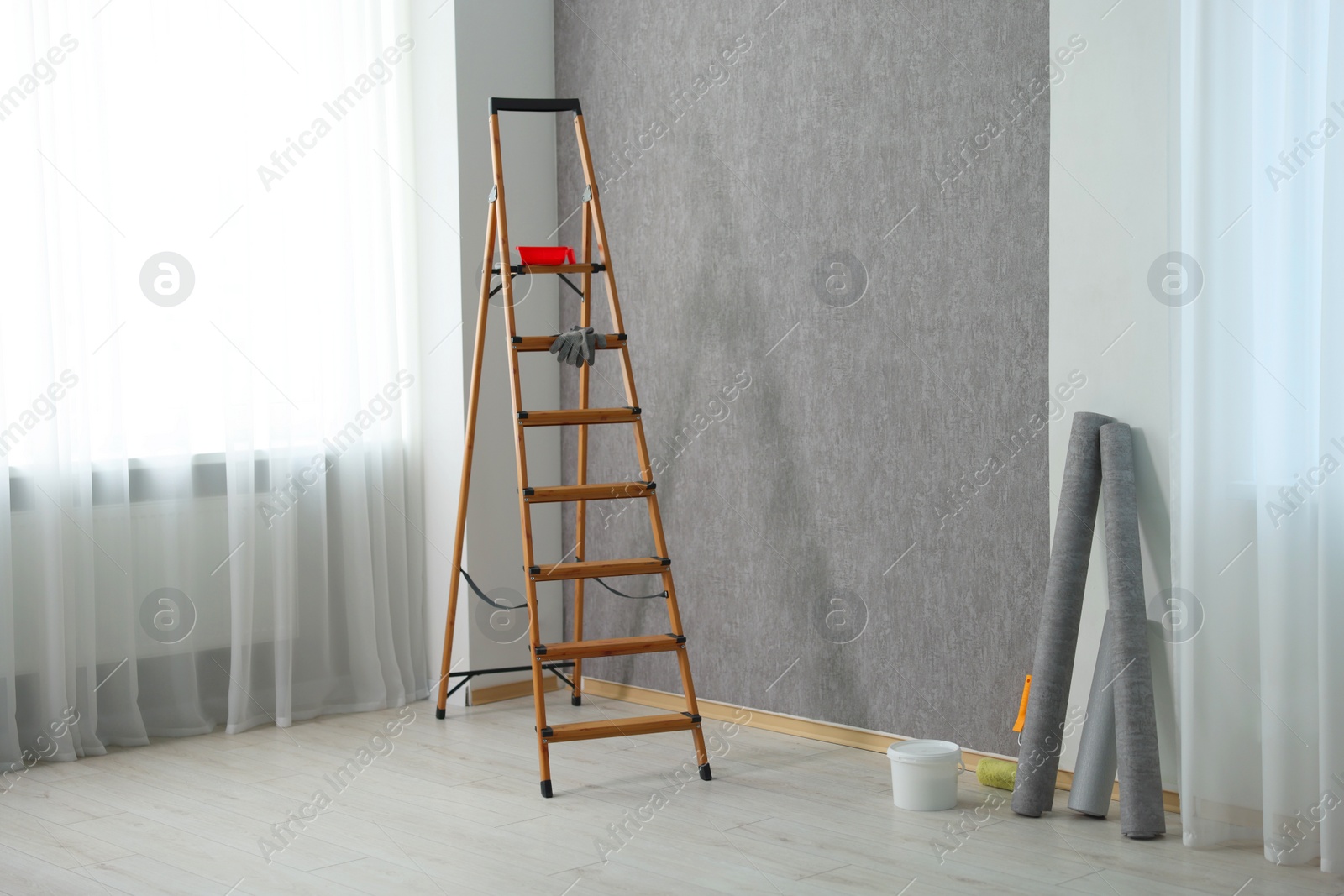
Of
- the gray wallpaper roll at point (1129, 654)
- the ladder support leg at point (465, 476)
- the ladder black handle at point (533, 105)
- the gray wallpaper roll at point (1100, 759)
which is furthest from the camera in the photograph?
the ladder support leg at point (465, 476)

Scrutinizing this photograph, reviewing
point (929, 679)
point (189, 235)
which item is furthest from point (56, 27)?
point (929, 679)

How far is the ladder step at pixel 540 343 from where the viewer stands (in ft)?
11.1

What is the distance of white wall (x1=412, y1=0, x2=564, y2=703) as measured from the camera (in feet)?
13.0

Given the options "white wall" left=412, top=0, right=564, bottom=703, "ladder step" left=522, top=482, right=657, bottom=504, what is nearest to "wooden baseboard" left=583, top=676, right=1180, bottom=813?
"white wall" left=412, top=0, right=564, bottom=703

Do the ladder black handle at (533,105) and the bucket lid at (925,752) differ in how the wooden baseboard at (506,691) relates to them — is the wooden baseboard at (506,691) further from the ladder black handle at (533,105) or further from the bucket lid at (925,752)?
the ladder black handle at (533,105)

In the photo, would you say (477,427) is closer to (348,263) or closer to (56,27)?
(348,263)

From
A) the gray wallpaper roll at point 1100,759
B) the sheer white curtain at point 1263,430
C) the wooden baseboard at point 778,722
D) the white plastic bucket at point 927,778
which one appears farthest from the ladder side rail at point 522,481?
the sheer white curtain at point 1263,430

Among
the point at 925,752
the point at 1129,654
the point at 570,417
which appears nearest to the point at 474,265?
the point at 570,417

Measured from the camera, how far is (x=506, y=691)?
409cm

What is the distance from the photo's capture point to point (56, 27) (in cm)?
332

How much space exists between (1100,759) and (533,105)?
7.52 feet

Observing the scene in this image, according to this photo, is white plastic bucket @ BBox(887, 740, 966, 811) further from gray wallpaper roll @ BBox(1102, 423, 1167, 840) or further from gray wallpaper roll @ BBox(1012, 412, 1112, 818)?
gray wallpaper roll @ BBox(1102, 423, 1167, 840)

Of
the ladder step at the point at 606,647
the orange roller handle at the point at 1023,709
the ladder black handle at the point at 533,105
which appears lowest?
the orange roller handle at the point at 1023,709

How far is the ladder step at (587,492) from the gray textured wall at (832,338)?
0.43 m
